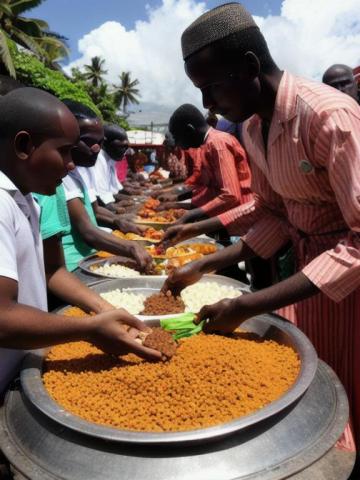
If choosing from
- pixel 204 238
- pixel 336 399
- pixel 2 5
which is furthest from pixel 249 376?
pixel 2 5

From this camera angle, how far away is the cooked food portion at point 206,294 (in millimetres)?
2260

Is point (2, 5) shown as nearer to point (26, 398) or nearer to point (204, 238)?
point (204, 238)

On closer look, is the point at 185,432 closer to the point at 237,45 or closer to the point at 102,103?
the point at 237,45

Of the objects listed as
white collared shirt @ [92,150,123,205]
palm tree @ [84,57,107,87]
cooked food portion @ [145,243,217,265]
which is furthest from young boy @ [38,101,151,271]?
palm tree @ [84,57,107,87]

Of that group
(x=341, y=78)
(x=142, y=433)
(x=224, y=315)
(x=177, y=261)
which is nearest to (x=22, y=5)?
Result: (x=341, y=78)

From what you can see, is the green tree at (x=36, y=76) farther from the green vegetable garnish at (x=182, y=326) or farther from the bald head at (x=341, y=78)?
the green vegetable garnish at (x=182, y=326)

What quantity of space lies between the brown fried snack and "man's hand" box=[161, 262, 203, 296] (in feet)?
1.86

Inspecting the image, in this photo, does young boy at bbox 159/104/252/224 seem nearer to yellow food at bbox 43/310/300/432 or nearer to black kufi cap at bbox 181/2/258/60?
black kufi cap at bbox 181/2/258/60

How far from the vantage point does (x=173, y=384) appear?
1246mm

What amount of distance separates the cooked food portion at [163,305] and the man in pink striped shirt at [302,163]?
31 centimetres

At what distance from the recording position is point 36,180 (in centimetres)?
139

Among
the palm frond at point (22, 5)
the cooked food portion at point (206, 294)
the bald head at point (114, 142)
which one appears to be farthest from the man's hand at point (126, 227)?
the palm frond at point (22, 5)

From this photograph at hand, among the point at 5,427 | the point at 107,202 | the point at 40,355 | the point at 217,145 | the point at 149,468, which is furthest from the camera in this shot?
the point at 107,202

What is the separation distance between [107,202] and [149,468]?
4905 mm
